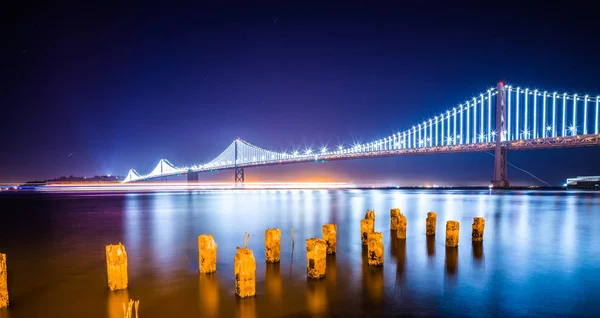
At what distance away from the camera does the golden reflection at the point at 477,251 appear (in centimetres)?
785

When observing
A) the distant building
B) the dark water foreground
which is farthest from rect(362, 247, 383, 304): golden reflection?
the distant building

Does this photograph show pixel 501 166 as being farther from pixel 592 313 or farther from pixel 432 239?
pixel 592 313

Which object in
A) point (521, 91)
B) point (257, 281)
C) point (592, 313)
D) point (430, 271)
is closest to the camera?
point (592, 313)

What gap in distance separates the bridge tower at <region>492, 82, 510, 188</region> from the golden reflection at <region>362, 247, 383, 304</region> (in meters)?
45.9

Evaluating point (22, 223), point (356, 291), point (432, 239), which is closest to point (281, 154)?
point (22, 223)

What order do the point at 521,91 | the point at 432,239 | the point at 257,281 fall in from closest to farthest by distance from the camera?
the point at 257,281 → the point at 432,239 → the point at 521,91

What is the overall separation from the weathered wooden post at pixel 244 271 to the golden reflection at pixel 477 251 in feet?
15.0

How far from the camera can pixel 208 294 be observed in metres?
5.54

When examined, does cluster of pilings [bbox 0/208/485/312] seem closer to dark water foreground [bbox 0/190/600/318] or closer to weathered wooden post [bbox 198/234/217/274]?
weathered wooden post [bbox 198/234/217/274]

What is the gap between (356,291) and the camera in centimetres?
564

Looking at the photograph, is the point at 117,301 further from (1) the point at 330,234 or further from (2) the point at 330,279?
(1) the point at 330,234

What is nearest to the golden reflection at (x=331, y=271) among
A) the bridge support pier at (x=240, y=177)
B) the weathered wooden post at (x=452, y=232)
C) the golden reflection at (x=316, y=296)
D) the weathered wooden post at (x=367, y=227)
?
the golden reflection at (x=316, y=296)

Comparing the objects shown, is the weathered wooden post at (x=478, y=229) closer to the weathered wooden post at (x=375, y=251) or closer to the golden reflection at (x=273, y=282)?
the weathered wooden post at (x=375, y=251)

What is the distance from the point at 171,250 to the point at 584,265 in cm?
837
